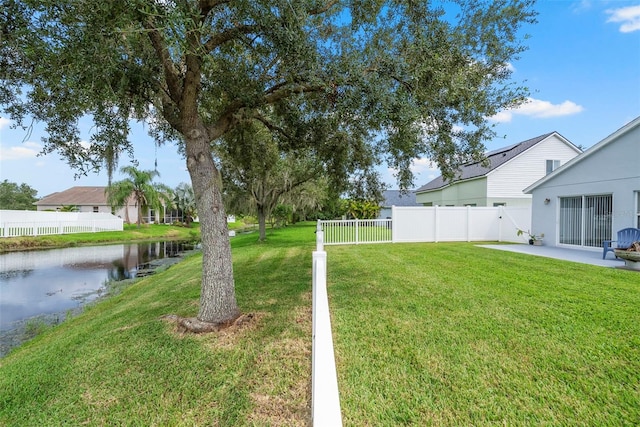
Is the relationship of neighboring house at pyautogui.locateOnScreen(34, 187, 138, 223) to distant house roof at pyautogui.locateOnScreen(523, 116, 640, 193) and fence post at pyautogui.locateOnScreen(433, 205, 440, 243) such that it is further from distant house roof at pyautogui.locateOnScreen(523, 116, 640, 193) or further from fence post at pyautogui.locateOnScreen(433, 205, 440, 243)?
distant house roof at pyautogui.locateOnScreen(523, 116, 640, 193)

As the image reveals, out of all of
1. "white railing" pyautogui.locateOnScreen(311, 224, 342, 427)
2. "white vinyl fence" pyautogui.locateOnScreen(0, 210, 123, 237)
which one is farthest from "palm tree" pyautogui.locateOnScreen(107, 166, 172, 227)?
"white railing" pyautogui.locateOnScreen(311, 224, 342, 427)

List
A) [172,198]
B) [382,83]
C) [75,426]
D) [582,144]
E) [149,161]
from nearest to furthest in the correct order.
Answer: [75,426], [382,83], [149,161], [582,144], [172,198]

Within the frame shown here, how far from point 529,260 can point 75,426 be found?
35.3 ft

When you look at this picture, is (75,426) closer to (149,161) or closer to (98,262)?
(149,161)

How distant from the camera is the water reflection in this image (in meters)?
9.13

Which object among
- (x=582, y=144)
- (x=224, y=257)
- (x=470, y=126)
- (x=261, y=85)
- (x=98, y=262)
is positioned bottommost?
(x=98, y=262)

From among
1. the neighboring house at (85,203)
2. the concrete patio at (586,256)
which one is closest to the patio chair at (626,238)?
the concrete patio at (586,256)

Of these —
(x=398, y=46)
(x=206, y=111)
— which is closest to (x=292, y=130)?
(x=206, y=111)

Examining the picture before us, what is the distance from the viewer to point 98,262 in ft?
55.4

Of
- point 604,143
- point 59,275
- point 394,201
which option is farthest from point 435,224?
point 394,201

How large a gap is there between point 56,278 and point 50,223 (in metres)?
16.7

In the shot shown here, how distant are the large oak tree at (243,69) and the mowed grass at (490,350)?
7.87ft

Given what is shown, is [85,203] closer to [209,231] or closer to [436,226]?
[436,226]

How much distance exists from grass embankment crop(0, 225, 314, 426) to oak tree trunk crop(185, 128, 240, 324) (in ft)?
1.52
